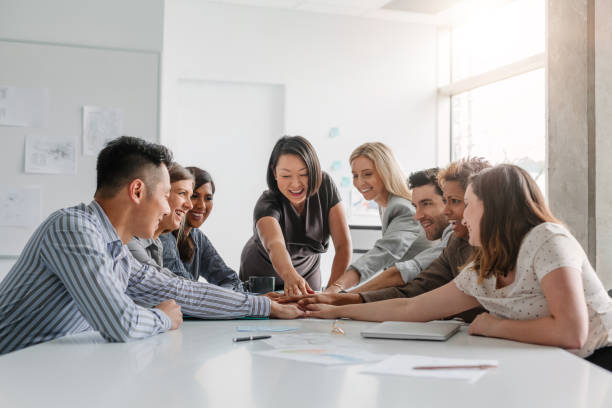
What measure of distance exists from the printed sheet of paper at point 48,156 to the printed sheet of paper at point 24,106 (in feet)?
0.30

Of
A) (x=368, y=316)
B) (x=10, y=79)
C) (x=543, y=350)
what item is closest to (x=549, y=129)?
→ (x=368, y=316)

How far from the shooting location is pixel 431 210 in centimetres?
243

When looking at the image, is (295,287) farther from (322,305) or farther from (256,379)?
(256,379)

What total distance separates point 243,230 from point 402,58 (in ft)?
7.00

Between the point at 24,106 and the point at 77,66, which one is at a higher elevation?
the point at 77,66

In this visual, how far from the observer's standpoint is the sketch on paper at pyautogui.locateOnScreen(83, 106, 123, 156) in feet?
11.4

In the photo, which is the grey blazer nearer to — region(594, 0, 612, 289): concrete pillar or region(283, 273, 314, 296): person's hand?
region(283, 273, 314, 296): person's hand

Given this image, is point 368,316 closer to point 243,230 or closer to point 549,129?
point 549,129

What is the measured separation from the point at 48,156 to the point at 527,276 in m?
2.74

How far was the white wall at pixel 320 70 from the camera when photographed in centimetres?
512

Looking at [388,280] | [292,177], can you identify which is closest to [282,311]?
[388,280]

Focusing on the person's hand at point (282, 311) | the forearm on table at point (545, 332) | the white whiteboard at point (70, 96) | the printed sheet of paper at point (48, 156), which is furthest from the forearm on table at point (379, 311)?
the printed sheet of paper at point (48, 156)

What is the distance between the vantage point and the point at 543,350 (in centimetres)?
138

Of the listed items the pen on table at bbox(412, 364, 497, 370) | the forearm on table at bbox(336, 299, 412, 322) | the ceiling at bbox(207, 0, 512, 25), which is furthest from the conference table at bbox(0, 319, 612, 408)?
the ceiling at bbox(207, 0, 512, 25)
